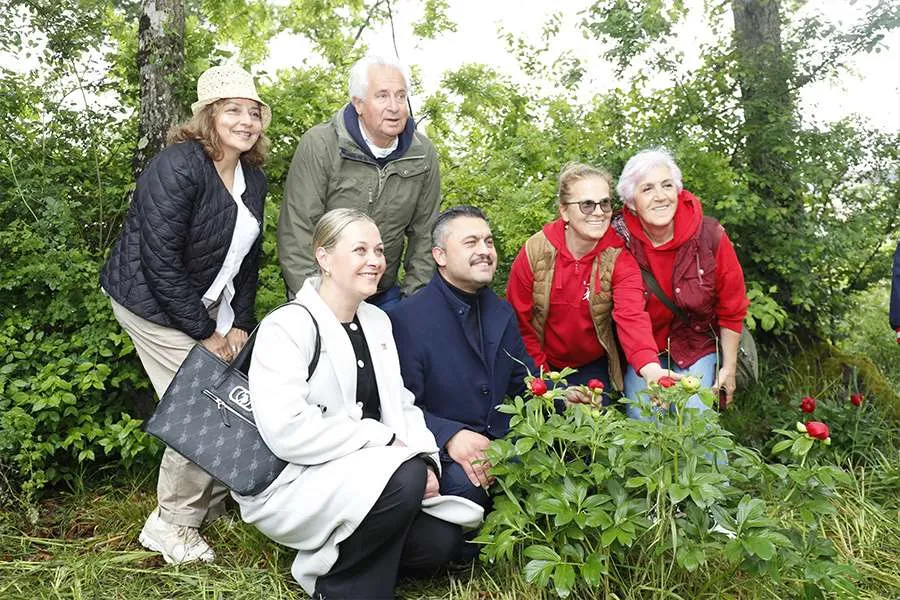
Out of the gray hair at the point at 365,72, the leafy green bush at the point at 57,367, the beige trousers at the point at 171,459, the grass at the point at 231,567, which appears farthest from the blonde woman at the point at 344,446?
the leafy green bush at the point at 57,367

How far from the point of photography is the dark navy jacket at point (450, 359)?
3623 millimetres

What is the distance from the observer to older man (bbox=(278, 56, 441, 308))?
3.81 m

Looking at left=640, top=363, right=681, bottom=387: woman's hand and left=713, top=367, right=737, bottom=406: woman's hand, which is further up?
left=640, top=363, right=681, bottom=387: woman's hand

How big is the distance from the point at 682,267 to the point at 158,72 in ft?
10.2

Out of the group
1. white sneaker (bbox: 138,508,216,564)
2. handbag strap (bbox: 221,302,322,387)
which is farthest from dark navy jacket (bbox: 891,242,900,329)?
white sneaker (bbox: 138,508,216,564)

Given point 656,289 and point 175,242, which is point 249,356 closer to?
point 175,242

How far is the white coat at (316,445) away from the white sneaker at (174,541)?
0.63 m

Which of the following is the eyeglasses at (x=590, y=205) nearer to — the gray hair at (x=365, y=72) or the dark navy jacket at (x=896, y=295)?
the gray hair at (x=365, y=72)

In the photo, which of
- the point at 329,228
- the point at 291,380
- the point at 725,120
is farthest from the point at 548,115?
the point at 291,380

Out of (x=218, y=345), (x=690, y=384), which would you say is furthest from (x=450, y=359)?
(x=690, y=384)

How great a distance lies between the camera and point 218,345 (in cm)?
376

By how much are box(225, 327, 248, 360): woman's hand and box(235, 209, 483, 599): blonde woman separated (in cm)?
63

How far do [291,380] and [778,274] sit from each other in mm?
3839

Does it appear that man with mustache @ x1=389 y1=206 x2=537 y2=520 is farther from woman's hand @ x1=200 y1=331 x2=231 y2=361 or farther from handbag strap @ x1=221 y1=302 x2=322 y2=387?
woman's hand @ x1=200 y1=331 x2=231 y2=361
